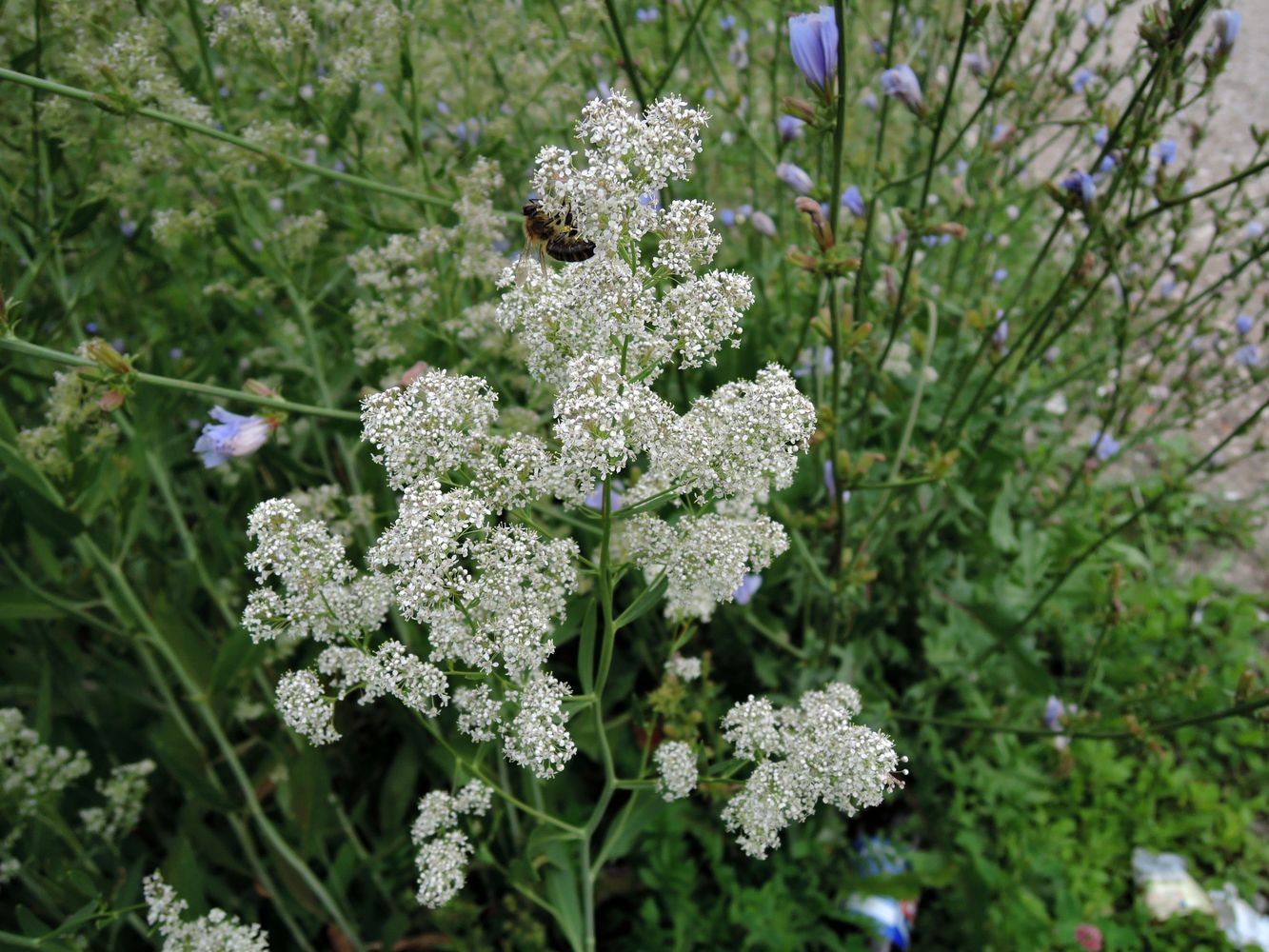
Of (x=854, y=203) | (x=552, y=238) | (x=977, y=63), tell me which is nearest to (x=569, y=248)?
(x=552, y=238)

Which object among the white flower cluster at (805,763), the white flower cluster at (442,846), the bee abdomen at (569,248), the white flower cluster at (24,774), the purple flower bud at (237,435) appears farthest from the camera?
the white flower cluster at (24,774)

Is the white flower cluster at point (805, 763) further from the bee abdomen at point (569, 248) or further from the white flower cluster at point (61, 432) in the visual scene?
the white flower cluster at point (61, 432)

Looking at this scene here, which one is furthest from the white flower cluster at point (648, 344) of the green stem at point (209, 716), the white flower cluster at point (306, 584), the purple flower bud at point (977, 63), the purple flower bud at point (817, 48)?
the purple flower bud at point (977, 63)

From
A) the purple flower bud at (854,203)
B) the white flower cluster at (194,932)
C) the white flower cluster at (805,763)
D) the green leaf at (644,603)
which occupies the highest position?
the purple flower bud at (854,203)

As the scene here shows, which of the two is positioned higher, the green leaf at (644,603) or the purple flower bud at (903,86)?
the purple flower bud at (903,86)

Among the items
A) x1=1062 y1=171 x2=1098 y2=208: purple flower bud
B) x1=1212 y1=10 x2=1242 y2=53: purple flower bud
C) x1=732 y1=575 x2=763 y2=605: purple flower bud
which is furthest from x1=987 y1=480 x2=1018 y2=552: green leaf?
x1=1212 y1=10 x2=1242 y2=53: purple flower bud

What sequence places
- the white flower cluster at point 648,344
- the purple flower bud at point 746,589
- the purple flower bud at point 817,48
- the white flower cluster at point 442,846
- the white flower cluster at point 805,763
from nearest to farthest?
the white flower cluster at point 648,344, the white flower cluster at point 805,763, the white flower cluster at point 442,846, the purple flower bud at point 817,48, the purple flower bud at point 746,589

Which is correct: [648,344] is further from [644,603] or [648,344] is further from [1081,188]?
[1081,188]
